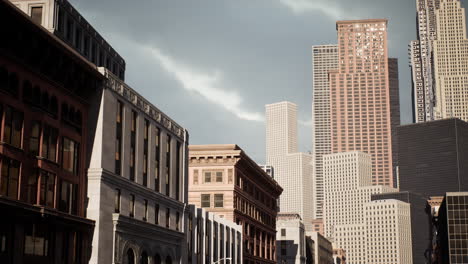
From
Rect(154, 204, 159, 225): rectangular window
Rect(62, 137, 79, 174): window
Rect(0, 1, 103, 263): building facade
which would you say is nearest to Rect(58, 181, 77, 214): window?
Rect(0, 1, 103, 263): building facade

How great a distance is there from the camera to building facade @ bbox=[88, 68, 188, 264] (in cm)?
6000

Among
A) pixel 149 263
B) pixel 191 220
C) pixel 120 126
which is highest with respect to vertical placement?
pixel 120 126

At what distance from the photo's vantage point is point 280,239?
A: 188250 mm

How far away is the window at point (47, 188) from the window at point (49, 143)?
1311mm

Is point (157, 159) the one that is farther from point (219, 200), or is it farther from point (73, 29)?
point (219, 200)

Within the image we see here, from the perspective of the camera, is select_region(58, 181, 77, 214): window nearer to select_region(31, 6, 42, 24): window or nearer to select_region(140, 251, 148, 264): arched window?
select_region(140, 251, 148, 264): arched window

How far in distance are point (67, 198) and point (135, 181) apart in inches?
485

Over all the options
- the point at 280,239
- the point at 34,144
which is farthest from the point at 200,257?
the point at 280,239

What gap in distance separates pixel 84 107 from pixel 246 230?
65.1 m

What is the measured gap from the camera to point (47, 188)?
52.5m

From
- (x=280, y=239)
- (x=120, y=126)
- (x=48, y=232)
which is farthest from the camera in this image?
(x=280, y=239)

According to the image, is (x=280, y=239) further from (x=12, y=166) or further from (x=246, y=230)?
(x=12, y=166)

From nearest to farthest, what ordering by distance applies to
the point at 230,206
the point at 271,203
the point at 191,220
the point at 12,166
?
the point at 12,166
the point at 191,220
the point at 230,206
the point at 271,203


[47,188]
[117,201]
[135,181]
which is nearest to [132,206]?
[135,181]
